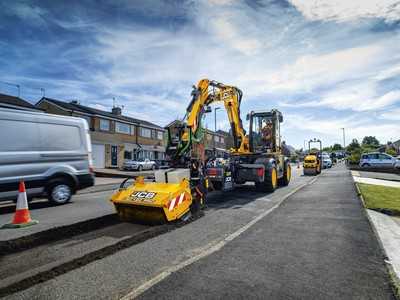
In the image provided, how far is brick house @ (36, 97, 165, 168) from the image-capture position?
1151 inches

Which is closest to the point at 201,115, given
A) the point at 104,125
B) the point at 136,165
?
the point at 136,165

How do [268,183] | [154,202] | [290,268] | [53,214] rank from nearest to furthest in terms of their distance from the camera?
1. [290,268]
2. [154,202]
3. [53,214]
4. [268,183]

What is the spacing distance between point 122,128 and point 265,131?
25.6m

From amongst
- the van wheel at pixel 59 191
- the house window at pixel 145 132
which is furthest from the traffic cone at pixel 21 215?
the house window at pixel 145 132

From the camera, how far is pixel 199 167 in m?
6.68

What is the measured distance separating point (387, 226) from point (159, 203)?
183 inches

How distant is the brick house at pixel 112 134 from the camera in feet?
95.9

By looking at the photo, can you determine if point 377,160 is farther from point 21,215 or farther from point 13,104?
point 13,104

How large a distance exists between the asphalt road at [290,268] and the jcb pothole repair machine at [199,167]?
1640mm

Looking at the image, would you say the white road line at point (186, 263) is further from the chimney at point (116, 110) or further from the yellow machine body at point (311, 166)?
the chimney at point (116, 110)

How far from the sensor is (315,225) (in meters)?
5.48

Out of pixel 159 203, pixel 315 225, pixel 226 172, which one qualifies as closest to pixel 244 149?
pixel 226 172

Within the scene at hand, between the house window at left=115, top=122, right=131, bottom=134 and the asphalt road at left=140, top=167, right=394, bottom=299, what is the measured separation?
30.5m

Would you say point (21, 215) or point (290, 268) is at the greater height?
point (21, 215)
